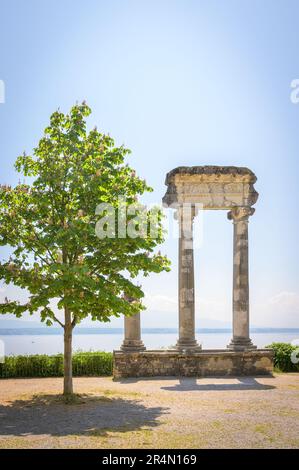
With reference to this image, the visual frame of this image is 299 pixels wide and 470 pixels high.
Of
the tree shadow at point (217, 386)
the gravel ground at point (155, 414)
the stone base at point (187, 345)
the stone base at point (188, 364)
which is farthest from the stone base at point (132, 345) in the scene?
the tree shadow at point (217, 386)

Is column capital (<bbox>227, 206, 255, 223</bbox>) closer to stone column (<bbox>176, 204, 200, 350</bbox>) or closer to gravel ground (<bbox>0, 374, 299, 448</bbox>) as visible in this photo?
stone column (<bbox>176, 204, 200, 350</bbox>)

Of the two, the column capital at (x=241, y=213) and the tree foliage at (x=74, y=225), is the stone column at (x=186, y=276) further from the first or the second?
the tree foliage at (x=74, y=225)

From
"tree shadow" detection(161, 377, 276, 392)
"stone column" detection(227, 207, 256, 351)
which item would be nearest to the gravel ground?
"tree shadow" detection(161, 377, 276, 392)

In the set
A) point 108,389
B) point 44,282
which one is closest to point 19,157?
point 44,282

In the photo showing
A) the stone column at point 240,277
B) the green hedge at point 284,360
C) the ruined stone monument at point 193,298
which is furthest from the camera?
the green hedge at point 284,360

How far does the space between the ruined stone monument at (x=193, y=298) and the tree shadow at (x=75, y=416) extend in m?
6.21

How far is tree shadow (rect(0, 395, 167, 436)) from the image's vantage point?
12.8 meters

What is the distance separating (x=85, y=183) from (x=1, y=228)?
3201 millimetres

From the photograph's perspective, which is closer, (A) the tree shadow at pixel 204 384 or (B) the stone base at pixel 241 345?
(A) the tree shadow at pixel 204 384

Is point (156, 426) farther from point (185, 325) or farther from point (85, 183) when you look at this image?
point (185, 325)

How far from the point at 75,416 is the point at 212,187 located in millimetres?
14261

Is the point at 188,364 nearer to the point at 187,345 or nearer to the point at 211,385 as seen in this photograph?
the point at 187,345

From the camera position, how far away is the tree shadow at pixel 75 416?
42.0ft

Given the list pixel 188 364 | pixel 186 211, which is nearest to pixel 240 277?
pixel 186 211
